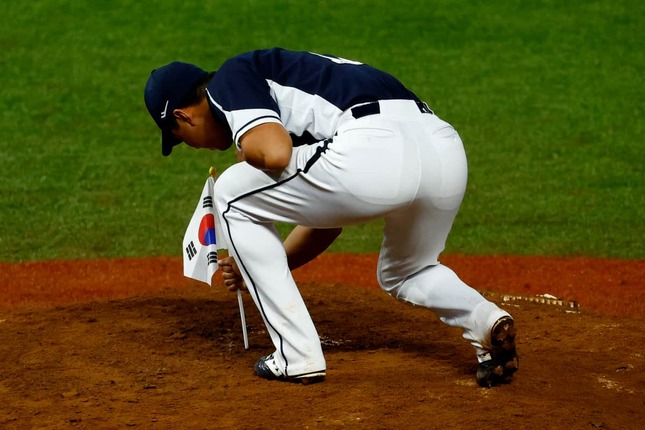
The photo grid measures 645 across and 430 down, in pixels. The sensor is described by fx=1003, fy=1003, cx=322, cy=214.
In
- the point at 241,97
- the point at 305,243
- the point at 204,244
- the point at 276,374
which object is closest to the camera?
the point at 241,97

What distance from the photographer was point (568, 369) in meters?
4.10

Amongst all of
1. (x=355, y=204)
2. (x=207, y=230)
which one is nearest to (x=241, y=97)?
(x=355, y=204)

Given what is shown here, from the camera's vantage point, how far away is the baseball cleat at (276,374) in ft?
12.4

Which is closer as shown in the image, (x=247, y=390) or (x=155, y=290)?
(x=247, y=390)

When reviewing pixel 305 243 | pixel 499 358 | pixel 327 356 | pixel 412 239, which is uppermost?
pixel 412 239

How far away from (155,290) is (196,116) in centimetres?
217

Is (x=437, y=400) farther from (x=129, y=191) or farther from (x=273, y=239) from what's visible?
(x=129, y=191)

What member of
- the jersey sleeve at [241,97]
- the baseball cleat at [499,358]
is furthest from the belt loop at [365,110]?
the baseball cleat at [499,358]

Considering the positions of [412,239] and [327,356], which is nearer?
[412,239]

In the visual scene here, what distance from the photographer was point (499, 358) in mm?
3762

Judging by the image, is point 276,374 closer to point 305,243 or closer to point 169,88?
point 305,243

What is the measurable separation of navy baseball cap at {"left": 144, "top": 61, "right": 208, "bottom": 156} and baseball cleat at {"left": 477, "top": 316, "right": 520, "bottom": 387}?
147 cm

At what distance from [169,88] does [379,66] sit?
7944mm

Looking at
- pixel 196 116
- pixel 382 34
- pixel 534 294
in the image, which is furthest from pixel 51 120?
pixel 196 116
